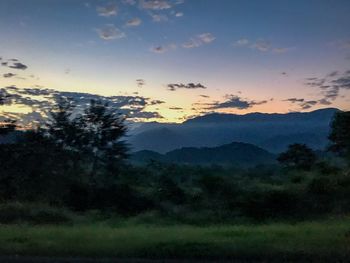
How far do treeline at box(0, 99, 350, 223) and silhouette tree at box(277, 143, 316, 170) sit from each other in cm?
1078

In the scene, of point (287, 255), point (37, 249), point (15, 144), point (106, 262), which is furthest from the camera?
point (15, 144)

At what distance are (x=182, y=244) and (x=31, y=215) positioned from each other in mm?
12556

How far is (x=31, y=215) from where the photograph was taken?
2412cm

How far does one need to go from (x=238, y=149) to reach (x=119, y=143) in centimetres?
10868

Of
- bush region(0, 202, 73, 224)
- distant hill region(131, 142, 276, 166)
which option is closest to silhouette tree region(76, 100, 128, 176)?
bush region(0, 202, 73, 224)

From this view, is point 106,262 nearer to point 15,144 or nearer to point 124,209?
point 124,209

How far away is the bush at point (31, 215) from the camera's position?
2328cm

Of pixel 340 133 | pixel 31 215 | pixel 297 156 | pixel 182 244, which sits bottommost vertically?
pixel 31 215

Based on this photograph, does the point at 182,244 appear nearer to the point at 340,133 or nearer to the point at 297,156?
the point at 340,133

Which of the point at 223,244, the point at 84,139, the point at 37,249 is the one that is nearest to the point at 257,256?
the point at 223,244

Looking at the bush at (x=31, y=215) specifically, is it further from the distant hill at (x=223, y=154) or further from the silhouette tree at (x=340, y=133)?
the distant hill at (x=223, y=154)

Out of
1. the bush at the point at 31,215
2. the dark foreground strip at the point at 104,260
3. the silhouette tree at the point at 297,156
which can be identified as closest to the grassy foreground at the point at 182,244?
the dark foreground strip at the point at 104,260

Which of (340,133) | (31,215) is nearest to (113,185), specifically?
(31,215)

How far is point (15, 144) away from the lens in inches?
1481
